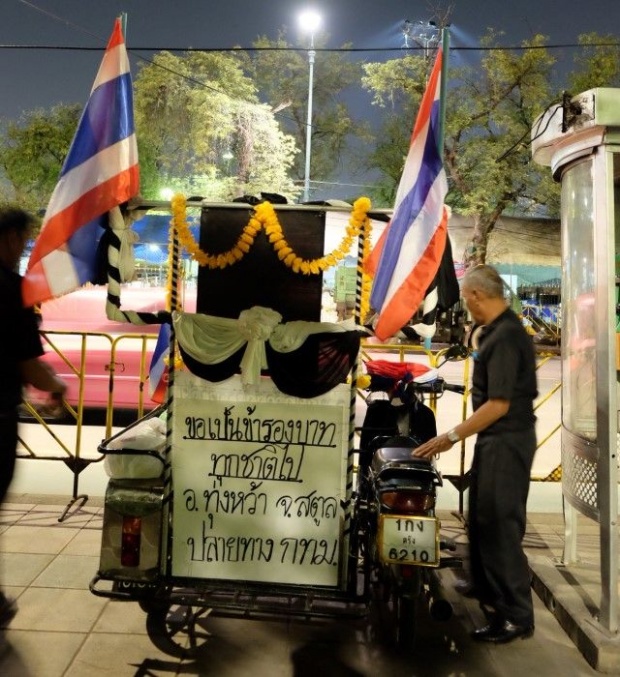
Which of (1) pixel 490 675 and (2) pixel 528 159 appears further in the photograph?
(2) pixel 528 159

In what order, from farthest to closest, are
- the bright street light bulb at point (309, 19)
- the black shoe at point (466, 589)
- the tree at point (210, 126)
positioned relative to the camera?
the tree at point (210, 126)
the bright street light bulb at point (309, 19)
the black shoe at point (466, 589)

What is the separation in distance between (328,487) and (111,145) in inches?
89.1

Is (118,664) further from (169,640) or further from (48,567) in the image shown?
(48,567)

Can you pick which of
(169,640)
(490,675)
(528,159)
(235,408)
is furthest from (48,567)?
(528,159)

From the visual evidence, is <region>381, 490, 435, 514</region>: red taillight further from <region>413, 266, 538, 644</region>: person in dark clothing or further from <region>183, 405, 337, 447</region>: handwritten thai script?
<region>183, 405, 337, 447</region>: handwritten thai script

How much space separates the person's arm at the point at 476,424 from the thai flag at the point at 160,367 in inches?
89.9

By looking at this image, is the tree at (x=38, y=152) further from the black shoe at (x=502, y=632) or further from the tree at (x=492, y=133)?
the black shoe at (x=502, y=632)

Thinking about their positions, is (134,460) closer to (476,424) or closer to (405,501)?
(405,501)

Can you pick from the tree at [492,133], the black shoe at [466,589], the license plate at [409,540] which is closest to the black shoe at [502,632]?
the black shoe at [466,589]

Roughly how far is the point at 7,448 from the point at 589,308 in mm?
3619

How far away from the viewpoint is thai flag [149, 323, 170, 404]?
5.32m

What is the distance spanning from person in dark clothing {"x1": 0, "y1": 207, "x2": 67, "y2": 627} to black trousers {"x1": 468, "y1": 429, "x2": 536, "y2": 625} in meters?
2.43

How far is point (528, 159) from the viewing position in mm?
26641

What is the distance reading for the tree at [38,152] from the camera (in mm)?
32281
